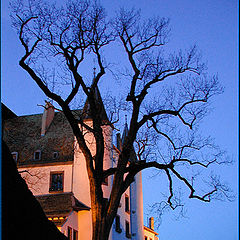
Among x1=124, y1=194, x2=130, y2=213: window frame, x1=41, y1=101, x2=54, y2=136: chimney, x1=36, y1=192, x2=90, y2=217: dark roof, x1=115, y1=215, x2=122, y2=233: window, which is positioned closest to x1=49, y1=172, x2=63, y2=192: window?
x1=36, y1=192, x2=90, y2=217: dark roof

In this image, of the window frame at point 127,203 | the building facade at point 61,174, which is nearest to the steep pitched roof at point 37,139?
the building facade at point 61,174

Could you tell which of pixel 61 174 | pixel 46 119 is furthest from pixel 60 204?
pixel 46 119

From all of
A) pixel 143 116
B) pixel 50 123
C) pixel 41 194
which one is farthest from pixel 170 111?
pixel 50 123

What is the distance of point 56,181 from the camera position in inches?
1296

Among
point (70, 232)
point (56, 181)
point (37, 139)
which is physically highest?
point (37, 139)

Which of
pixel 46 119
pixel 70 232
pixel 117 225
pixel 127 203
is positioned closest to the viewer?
pixel 70 232

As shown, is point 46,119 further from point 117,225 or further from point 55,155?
point 117,225

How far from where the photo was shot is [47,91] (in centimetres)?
1558

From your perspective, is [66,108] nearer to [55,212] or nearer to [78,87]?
[78,87]

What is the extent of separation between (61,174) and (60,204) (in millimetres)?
3278

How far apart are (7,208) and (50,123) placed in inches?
1177

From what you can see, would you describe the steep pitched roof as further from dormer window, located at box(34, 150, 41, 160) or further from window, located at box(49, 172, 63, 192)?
window, located at box(49, 172, 63, 192)

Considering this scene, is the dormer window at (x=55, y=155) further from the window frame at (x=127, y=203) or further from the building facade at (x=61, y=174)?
the window frame at (x=127, y=203)

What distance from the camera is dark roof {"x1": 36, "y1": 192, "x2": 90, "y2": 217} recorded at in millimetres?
29234
